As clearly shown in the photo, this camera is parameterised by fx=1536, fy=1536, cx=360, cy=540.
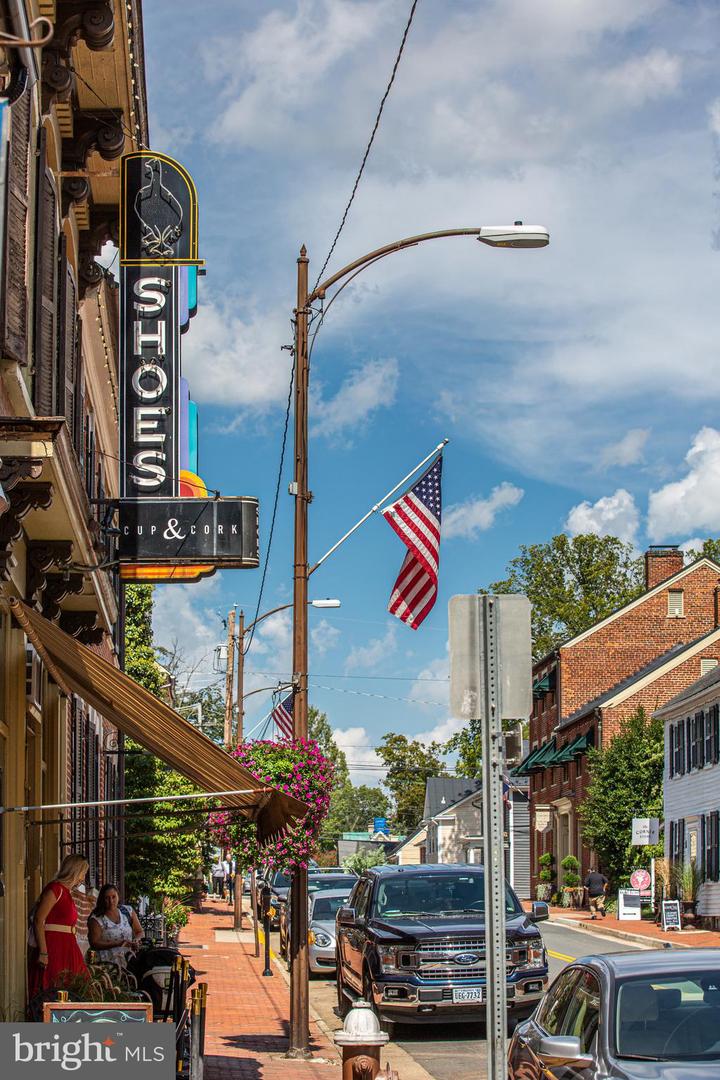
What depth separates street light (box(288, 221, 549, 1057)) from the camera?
15.1 metres

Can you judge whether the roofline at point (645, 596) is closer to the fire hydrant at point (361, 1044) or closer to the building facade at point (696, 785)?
the building facade at point (696, 785)

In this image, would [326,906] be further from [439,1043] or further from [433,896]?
[439,1043]

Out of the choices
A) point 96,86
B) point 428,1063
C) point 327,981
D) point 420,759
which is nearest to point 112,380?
point 96,86

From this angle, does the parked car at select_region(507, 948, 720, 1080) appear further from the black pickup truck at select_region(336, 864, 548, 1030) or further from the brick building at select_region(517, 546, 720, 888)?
the brick building at select_region(517, 546, 720, 888)

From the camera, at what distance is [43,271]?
10.5 m

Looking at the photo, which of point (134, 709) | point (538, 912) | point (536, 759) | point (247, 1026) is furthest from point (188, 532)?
point (536, 759)

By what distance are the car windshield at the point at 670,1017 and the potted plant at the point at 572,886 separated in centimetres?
4360

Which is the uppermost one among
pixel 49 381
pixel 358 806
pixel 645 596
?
pixel 645 596

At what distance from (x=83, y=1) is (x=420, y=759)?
88958 mm

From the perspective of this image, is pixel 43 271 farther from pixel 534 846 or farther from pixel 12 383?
pixel 534 846

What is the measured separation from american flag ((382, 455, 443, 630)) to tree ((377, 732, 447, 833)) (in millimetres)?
78244

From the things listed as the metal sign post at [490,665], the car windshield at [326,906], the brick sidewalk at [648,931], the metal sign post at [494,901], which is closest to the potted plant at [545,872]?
the brick sidewalk at [648,931]

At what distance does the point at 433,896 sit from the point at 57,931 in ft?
22.8

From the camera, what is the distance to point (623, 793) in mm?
48719
